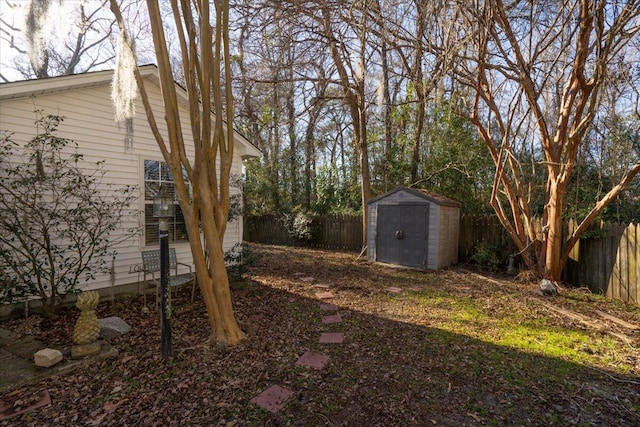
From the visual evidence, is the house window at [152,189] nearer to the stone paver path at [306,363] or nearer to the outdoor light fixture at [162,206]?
the outdoor light fixture at [162,206]

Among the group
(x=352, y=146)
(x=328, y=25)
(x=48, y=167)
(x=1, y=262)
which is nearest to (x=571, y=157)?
(x=328, y=25)

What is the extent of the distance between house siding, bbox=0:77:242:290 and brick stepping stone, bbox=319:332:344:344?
366cm

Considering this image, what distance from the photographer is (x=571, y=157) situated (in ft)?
17.3

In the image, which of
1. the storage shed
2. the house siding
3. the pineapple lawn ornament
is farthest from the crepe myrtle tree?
the storage shed

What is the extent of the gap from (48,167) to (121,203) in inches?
39.3

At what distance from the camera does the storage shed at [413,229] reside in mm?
7367

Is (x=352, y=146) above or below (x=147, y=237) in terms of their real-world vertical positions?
above

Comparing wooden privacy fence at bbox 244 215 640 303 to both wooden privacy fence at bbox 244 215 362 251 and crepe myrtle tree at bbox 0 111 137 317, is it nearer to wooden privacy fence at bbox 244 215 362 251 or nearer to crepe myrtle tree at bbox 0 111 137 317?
wooden privacy fence at bbox 244 215 362 251

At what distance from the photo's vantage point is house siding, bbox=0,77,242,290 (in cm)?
425

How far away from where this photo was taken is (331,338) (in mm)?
3518

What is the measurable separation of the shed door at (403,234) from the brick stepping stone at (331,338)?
14.7ft

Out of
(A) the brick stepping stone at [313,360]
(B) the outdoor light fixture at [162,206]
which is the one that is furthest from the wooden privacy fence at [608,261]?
(B) the outdoor light fixture at [162,206]

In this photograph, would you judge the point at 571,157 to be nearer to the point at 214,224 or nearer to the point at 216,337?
the point at 214,224

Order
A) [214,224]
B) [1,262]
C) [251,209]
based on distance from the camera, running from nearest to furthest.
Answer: [214,224] < [1,262] < [251,209]
